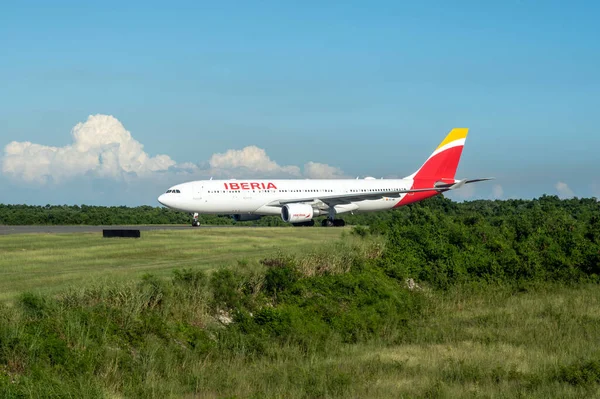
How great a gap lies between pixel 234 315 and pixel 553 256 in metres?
16.0

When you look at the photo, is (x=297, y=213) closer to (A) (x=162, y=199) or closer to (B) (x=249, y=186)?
(B) (x=249, y=186)

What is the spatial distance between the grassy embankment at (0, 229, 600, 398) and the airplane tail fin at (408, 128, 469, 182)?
40445 millimetres

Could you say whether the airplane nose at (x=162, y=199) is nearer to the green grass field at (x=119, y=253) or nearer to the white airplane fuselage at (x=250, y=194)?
the white airplane fuselage at (x=250, y=194)

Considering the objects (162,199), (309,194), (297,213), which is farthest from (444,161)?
(162,199)

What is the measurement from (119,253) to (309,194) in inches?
1064

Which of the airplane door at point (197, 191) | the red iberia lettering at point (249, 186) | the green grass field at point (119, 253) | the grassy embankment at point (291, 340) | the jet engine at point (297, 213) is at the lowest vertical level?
the grassy embankment at point (291, 340)

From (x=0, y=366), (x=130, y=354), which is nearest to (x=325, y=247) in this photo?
(x=130, y=354)

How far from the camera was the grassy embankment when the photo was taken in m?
12.6

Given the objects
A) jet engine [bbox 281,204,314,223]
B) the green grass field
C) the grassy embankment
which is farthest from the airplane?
the grassy embankment

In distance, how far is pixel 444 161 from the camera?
63719 millimetres

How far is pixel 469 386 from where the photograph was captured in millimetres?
12875

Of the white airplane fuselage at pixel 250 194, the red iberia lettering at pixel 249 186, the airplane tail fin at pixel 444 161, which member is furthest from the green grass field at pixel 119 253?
the airplane tail fin at pixel 444 161

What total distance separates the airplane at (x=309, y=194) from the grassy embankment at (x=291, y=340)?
29344mm

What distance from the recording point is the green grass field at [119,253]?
22391 millimetres
